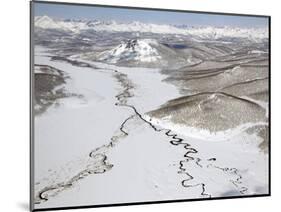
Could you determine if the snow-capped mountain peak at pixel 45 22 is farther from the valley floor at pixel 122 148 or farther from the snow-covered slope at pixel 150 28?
the valley floor at pixel 122 148

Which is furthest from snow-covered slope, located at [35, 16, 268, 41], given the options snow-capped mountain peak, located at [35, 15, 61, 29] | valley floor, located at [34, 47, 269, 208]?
valley floor, located at [34, 47, 269, 208]

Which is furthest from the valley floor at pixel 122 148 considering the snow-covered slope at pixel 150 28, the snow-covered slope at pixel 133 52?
the snow-covered slope at pixel 150 28

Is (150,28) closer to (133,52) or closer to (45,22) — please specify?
(133,52)

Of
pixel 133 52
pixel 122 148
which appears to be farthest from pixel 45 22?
pixel 122 148

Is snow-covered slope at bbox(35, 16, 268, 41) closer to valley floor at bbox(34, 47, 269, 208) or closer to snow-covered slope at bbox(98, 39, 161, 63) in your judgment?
snow-covered slope at bbox(98, 39, 161, 63)

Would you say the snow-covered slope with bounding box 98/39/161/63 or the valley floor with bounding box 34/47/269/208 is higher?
the snow-covered slope with bounding box 98/39/161/63
